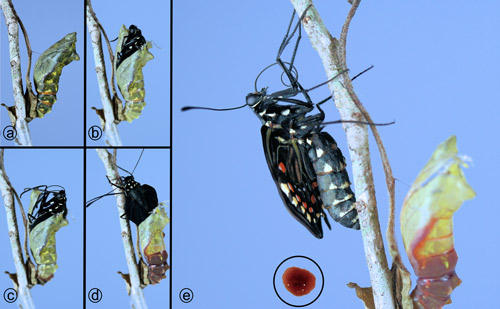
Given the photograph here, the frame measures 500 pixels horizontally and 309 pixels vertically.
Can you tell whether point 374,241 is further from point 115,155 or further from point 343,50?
point 115,155

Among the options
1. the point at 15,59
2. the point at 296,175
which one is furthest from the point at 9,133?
the point at 296,175

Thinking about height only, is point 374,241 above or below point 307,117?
below

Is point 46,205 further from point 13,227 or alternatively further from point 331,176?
→ point 331,176

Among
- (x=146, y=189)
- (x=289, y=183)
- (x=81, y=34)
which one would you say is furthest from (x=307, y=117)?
(x=81, y=34)

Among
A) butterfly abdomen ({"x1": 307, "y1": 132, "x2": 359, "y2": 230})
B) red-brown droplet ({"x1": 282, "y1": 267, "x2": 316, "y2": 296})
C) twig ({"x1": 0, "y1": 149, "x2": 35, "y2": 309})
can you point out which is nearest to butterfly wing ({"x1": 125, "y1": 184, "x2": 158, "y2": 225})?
twig ({"x1": 0, "y1": 149, "x2": 35, "y2": 309})

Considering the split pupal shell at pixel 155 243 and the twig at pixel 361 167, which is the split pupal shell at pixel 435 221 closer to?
the twig at pixel 361 167

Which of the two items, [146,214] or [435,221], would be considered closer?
[435,221]

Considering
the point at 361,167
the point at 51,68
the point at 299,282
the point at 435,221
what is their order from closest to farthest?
the point at 435,221
the point at 361,167
the point at 299,282
the point at 51,68

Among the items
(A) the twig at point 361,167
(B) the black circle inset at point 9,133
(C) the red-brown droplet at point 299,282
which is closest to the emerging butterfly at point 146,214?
(B) the black circle inset at point 9,133
